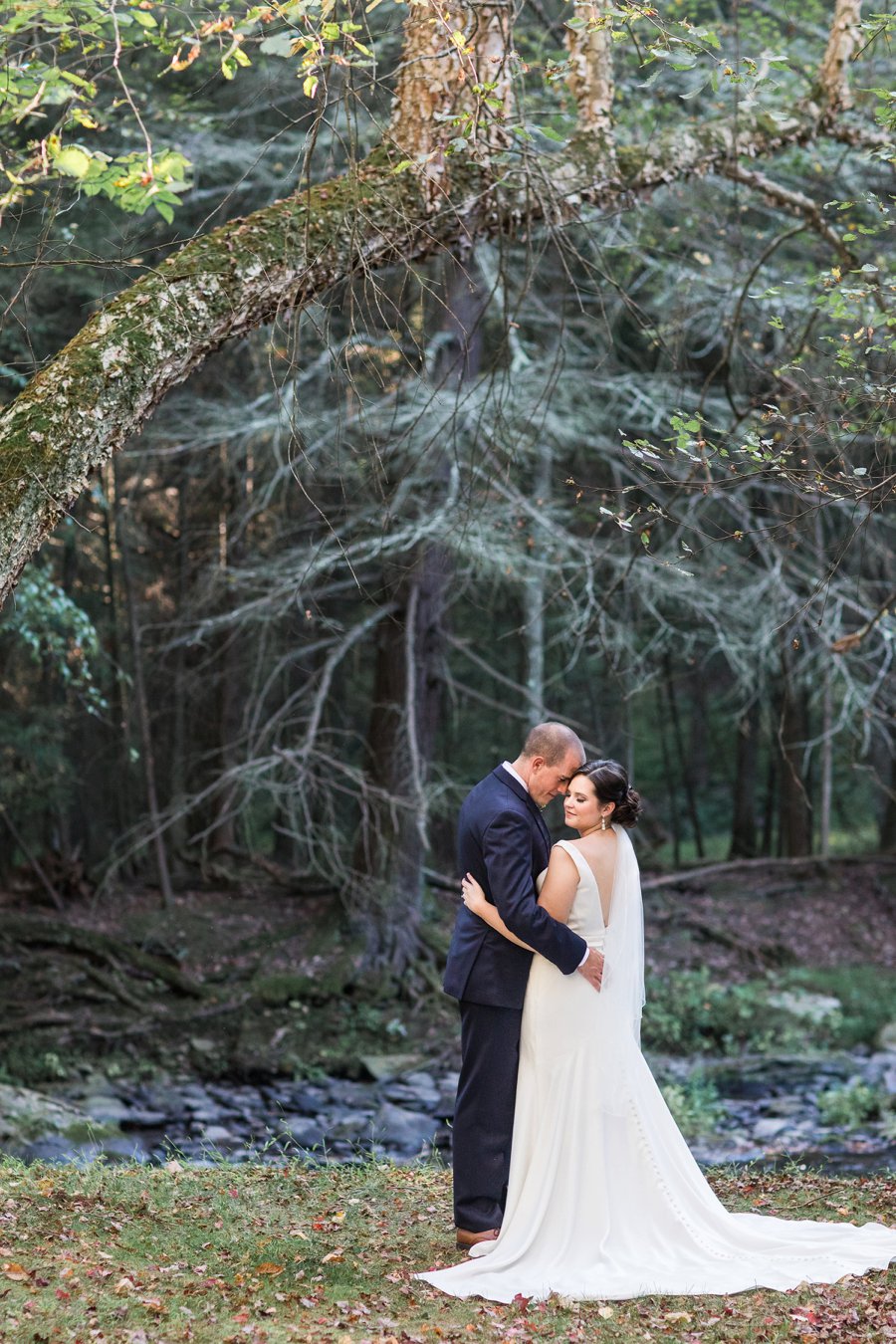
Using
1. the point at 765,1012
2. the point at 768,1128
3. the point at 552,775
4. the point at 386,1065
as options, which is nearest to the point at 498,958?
the point at 552,775

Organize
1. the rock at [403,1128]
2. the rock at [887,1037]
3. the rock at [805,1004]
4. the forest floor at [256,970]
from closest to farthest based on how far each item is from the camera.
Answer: the rock at [403,1128] → the forest floor at [256,970] → the rock at [887,1037] → the rock at [805,1004]

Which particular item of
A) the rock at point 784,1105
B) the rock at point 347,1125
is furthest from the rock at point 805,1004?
the rock at point 347,1125

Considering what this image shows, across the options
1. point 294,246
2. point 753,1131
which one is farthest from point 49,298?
point 753,1131

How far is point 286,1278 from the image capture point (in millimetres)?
4680

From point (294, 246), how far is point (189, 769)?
1521 cm

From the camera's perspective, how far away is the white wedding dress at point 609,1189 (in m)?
4.68

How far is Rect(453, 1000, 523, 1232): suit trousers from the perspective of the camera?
5.12m

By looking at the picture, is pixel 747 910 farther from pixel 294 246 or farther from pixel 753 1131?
pixel 294 246

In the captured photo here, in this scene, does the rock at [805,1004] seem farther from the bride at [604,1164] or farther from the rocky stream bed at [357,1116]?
the bride at [604,1164]

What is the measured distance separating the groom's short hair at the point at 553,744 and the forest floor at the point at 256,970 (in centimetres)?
731

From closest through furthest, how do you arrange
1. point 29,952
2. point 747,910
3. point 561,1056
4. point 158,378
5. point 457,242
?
point 158,378, point 561,1056, point 457,242, point 29,952, point 747,910

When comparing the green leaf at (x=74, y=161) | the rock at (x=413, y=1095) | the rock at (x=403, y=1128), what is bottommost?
the rock at (x=413, y=1095)

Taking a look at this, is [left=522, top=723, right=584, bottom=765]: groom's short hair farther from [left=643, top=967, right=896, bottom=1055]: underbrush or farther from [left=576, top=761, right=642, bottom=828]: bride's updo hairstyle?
[left=643, top=967, right=896, bottom=1055]: underbrush

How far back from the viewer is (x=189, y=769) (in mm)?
19641
